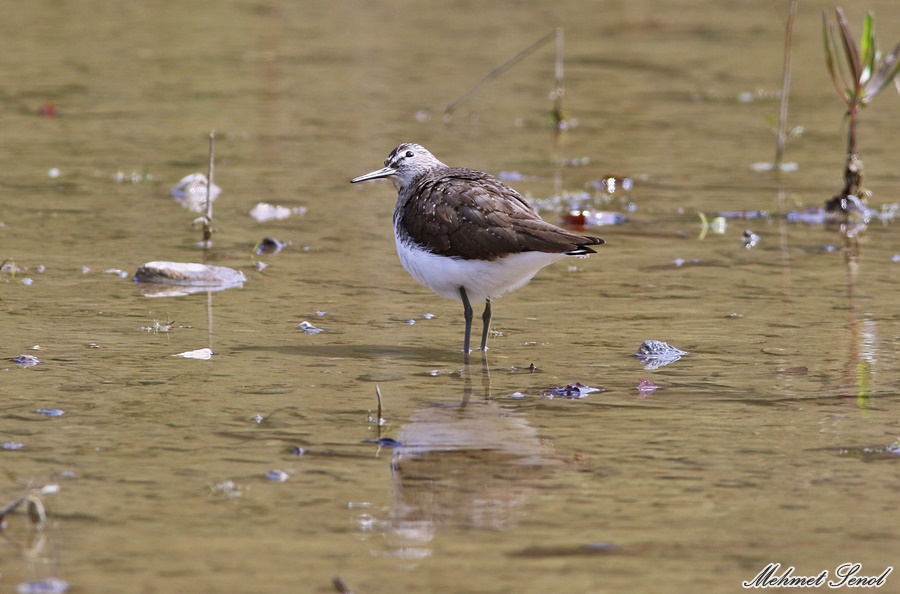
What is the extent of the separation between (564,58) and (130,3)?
9102mm

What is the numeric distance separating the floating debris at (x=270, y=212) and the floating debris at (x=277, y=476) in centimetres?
639

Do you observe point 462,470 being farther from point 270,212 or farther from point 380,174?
point 270,212

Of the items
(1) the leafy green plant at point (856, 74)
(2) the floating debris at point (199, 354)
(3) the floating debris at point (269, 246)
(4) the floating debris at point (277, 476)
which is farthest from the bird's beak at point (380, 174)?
(1) the leafy green plant at point (856, 74)

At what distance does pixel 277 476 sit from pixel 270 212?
21.8 feet

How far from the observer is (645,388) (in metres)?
7.57

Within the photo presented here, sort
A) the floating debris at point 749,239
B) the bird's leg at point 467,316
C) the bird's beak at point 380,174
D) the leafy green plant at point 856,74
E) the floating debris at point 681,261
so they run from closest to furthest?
the bird's leg at point 467,316
the bird's beak at point 380,174
the floating debris at point 681,261
the floating debris at point 749,239
the leafy green plant at point 856,74

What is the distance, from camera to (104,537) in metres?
5.37

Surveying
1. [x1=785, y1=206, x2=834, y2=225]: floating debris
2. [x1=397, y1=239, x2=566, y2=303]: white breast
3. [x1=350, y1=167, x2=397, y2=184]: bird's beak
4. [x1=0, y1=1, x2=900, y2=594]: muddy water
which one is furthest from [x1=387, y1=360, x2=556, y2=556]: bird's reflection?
[x1=785, y1=206, x2=834, y2=225]: floating debris

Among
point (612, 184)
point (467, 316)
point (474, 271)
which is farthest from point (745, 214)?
point (474, 271)

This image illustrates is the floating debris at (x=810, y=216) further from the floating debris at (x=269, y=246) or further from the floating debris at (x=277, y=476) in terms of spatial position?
the floating debris at (x=277, y=476)

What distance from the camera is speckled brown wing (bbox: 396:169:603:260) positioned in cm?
789

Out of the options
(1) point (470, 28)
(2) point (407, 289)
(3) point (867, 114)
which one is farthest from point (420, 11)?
(2) point (407, 289)

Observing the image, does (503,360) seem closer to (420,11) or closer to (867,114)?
(867,114)

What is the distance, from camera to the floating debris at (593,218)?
39.4 ft
